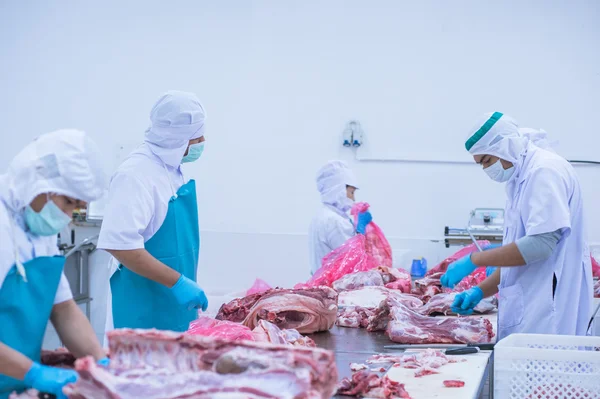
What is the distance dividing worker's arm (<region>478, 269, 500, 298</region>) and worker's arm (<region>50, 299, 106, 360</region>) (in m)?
2.23

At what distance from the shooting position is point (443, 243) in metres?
7.24

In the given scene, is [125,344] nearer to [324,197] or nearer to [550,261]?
[550,261]

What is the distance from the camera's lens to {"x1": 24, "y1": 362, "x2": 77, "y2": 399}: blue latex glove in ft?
5.86

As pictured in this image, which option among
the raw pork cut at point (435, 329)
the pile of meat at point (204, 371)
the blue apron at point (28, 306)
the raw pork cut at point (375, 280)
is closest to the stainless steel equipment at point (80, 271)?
the raw pork cut at point (375, 280)

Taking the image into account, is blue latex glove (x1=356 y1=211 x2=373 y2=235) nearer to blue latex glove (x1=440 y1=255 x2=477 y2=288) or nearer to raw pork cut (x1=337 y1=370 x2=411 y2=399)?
blue latex glove (x1=440 y1=255 x2=477 y2=288)

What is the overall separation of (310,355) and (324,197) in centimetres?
466

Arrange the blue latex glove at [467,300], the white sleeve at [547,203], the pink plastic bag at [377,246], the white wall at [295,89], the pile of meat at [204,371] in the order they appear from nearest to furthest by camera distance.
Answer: the pile of meat at [204,371] → the white sleeve at [547,203] → the blue latex glove at [467,300] → the pink plastic bag at [377,246] → the white wall at [295,89]

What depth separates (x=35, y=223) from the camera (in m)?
1.98

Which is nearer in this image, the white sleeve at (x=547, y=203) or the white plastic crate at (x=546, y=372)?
the white plastic crate at (x=546, y=372)

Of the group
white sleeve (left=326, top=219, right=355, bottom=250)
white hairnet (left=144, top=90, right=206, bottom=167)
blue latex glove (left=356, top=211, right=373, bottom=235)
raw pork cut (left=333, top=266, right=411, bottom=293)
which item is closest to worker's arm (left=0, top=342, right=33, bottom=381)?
white hairnet (left=144, top=90, right=206, bottom=167)

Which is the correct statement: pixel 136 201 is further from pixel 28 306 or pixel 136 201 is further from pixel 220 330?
pixel 28 306

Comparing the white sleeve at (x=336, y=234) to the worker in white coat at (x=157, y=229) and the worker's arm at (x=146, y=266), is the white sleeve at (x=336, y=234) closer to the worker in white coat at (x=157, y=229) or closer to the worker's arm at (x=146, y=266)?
the worker in white coat at (x=157, y=229)

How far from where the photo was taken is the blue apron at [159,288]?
307cm

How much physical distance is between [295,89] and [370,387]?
18.0 feet
